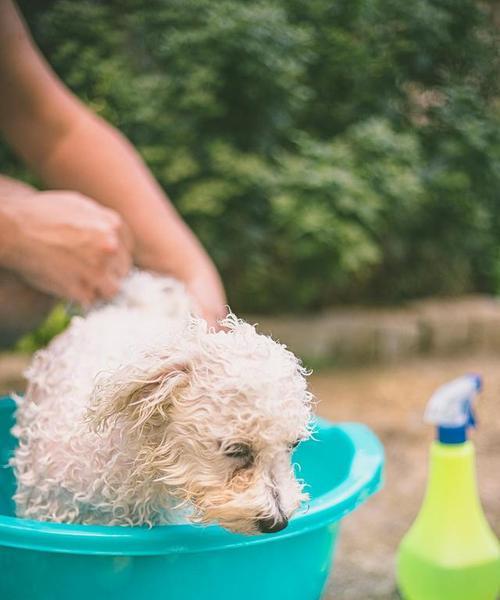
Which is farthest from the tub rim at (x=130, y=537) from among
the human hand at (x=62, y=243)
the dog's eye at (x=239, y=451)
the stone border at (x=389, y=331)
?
the stone border at (x=389, y=331)

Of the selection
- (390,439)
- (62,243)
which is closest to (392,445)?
(390,439)

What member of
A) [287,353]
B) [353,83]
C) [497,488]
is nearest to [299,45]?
[353,83]

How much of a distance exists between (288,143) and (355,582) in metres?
1.94

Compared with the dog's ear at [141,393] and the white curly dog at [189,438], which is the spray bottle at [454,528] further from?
the dog's ear at [141,393]

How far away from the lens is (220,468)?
0.97m

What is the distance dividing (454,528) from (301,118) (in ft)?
6.93

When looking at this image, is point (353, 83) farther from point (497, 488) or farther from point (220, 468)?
point (220, 468)

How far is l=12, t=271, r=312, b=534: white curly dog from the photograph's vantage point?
948 millimetres

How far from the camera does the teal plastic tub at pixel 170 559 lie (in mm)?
1017

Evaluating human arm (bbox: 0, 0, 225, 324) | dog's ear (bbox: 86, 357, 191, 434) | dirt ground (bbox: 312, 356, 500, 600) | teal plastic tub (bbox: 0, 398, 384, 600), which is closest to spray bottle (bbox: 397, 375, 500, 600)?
dirt ground (bbox: 312, 356, 500, 600)

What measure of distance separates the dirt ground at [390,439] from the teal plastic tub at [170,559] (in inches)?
21.2

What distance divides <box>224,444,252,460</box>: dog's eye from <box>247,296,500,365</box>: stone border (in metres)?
2.21

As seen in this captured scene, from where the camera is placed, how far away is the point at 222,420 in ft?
3.13

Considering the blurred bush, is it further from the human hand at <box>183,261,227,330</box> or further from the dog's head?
the dog's head
